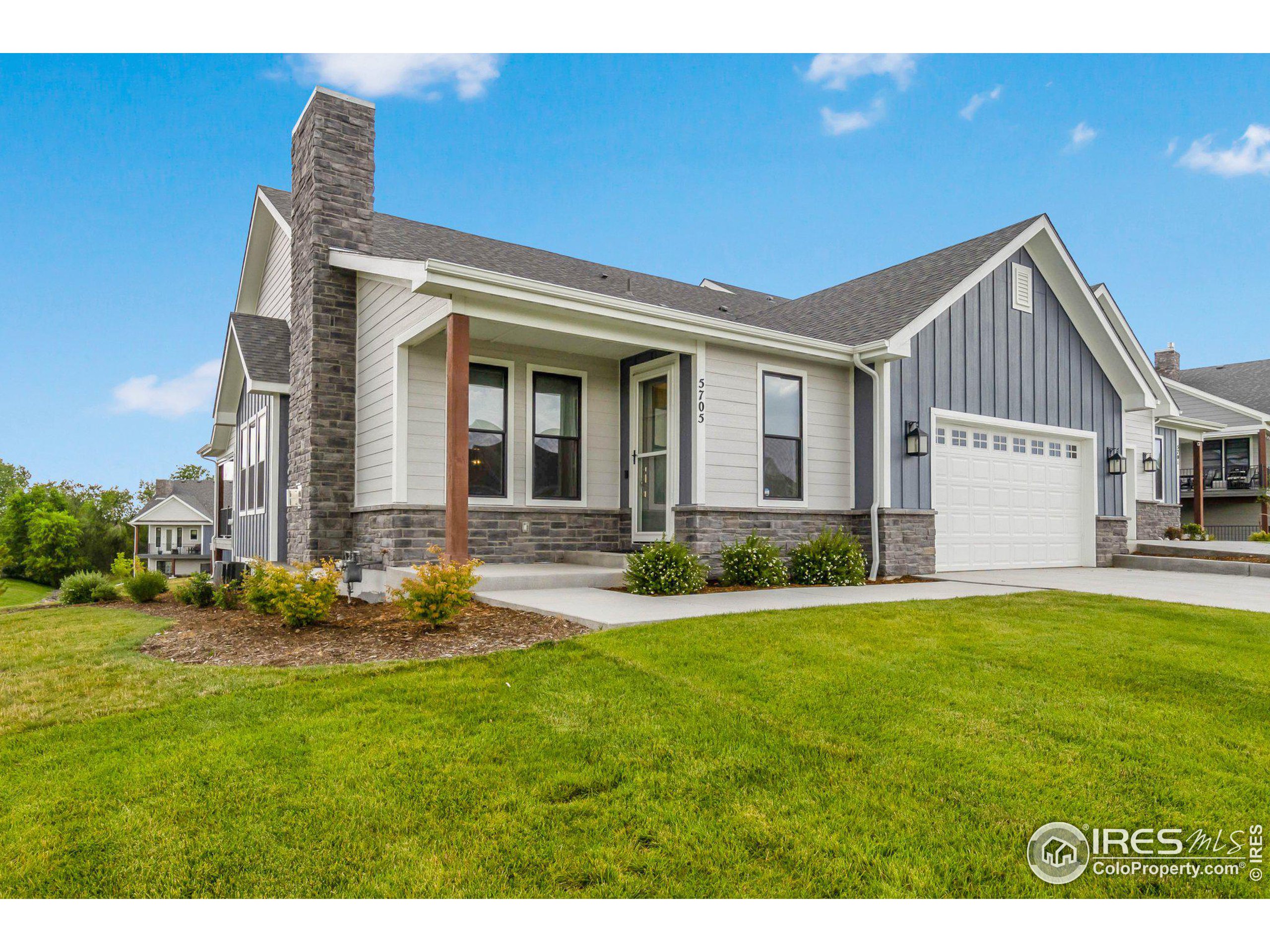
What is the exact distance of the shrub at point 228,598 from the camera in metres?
8.20

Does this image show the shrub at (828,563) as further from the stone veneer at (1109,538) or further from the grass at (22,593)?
the grass at (22,593)

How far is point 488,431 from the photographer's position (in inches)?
364

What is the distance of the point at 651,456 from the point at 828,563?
2.66 metres

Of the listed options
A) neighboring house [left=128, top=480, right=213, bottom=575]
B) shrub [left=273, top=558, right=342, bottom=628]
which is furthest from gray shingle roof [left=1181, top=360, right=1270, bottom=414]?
neighboring house [left=128, top=480, right=213, bottom=575]

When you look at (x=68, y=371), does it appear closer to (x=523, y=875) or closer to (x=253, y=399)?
(x=253, y=399)

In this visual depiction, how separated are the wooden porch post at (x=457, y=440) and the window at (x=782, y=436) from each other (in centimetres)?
388

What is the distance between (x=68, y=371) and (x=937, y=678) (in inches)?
1438

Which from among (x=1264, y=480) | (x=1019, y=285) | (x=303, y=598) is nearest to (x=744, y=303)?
(x=1019, y=285)

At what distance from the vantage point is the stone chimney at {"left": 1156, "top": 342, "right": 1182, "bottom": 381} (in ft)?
91.8

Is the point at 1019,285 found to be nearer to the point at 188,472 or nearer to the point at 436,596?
the point at 436,596

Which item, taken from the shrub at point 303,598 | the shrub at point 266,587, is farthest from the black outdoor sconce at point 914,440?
the shrub at point 266,587

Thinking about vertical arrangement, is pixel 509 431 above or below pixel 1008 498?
above

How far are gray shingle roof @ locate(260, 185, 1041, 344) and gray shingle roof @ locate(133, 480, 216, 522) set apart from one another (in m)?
28.3

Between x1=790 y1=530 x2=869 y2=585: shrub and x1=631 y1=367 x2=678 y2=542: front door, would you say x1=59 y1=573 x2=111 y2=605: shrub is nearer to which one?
x1=631 y1=367 x2=678 y2=542: front door
